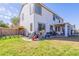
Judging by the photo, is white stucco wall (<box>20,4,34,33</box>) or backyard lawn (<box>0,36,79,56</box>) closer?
backyard lawn (<box>0,36,79,56</box>)

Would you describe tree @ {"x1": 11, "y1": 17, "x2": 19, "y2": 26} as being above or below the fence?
above

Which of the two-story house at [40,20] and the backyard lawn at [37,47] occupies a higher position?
the two-story house at [40,20]

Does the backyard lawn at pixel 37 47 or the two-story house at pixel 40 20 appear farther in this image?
the two-story house at pixel 40 20

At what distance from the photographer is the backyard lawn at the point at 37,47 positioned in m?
3.24

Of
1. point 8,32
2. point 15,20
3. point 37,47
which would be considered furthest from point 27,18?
point 37,47

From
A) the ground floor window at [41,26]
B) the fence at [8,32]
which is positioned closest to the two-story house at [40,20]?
the ground floor window at [41,26]

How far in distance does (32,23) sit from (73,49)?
73cm

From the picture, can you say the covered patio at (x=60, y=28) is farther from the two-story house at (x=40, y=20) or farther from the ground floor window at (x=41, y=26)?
the ground floor window at (x=41, y=26)

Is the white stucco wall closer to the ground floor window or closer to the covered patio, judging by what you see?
the ground floor window

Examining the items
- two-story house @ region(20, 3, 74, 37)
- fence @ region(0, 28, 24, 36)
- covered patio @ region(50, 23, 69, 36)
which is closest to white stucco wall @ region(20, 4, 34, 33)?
two-story house @ region(20, 3, 74, 37)

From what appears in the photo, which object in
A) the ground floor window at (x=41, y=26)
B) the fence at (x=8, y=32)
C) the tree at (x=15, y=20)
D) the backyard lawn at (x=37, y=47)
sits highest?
the tree at (x=15, y=20)

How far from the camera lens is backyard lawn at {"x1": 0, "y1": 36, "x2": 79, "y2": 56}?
10.6 feet

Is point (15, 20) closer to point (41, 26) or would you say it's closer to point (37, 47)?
point (41, 26)

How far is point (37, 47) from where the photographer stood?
10.8 ft
